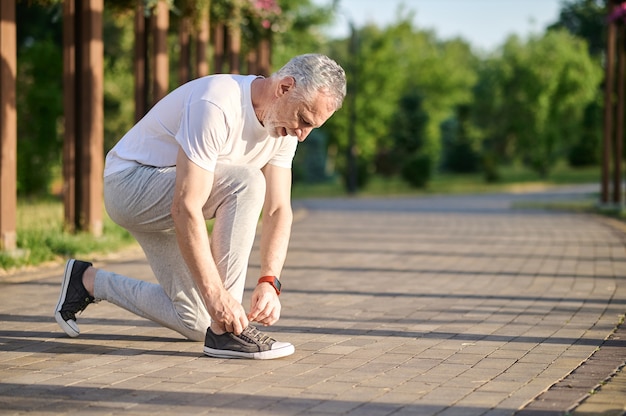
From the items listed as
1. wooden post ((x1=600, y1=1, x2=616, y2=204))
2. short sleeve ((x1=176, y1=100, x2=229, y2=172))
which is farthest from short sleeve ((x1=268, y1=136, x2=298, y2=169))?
wooden post ((x1=600, y1=1, x2=616, y2=204))

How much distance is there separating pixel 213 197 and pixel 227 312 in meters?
0.61

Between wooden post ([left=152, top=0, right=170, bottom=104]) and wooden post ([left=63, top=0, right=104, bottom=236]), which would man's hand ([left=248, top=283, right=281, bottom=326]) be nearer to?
wooden post ([left=63, top=0, right=104, bottom=236])

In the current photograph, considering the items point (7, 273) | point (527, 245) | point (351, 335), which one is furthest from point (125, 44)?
point (351, 335)

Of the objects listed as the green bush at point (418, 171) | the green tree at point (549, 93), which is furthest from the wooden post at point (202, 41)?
the green tree at point (549, 93)

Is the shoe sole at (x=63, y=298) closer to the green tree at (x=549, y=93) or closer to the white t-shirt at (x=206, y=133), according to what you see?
the white t-shirt at (x=206, y=133)

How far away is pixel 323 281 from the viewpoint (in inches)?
355

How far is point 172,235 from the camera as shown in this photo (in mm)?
5551

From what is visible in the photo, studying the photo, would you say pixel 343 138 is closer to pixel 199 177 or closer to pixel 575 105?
pixel 575 105

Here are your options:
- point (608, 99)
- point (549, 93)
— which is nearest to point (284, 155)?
point (608, 99)

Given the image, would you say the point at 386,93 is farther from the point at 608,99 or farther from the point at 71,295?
the point at 71,295

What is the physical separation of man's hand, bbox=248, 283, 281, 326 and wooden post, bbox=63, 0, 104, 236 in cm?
648

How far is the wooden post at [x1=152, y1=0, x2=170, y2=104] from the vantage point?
1312cm

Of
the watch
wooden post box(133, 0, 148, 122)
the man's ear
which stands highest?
wooden post box(133, 0, 148, 122)

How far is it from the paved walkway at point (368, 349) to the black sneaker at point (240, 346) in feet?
0.20
